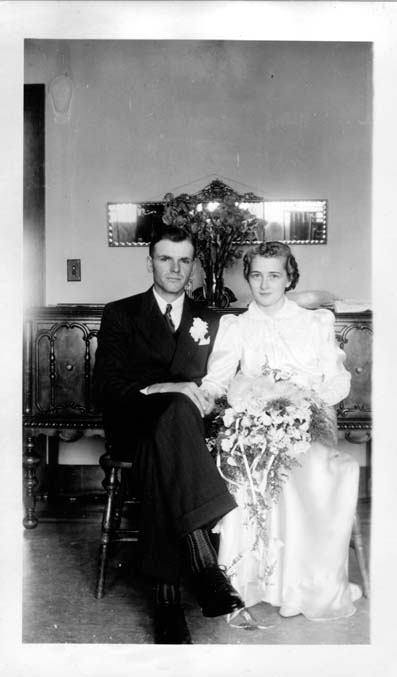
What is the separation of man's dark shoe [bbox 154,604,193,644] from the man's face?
1507mm

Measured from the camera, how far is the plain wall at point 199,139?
444 cm

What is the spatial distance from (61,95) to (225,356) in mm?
2303

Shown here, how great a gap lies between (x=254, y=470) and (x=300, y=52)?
286 centimetres

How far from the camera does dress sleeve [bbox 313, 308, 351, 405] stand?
320 centimetres

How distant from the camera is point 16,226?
2377mm

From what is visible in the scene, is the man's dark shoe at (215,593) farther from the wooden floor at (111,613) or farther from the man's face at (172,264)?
the man's face at (172,264)

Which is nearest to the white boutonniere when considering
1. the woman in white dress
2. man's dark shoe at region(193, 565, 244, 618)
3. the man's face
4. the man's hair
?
the man's face

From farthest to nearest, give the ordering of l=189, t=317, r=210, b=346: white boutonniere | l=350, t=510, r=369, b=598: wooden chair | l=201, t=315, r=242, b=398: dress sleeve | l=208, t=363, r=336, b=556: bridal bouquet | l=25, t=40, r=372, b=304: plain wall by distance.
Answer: l=25, t=40, r=372, b=304: plain wall → l=189, t=317, r=210, b=346: white boutonniere → l=201, t=315, r=242, b=398: dress sleeve → l=350, t=510, r=369, b=598: wooden chair → l=208, t=363, r=336, b=556: bridal bouquet

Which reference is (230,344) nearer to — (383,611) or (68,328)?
(68,328)

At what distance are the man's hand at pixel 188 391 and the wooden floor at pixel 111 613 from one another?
0.89m

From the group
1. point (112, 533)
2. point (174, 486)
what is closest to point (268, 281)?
point (174, 486)

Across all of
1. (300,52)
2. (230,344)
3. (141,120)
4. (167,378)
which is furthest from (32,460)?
(300,52)

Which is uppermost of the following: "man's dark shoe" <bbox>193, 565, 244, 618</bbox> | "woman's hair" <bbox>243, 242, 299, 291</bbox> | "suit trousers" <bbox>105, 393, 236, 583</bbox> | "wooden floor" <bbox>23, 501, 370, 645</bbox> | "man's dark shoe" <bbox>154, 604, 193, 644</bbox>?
"woman's hair" <bbox>243, 242, 299, 291</bbox>

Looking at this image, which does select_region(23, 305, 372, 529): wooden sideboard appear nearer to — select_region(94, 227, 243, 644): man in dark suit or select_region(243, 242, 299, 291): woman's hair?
select_region(94, 227, 243, 644): man in dark suit
